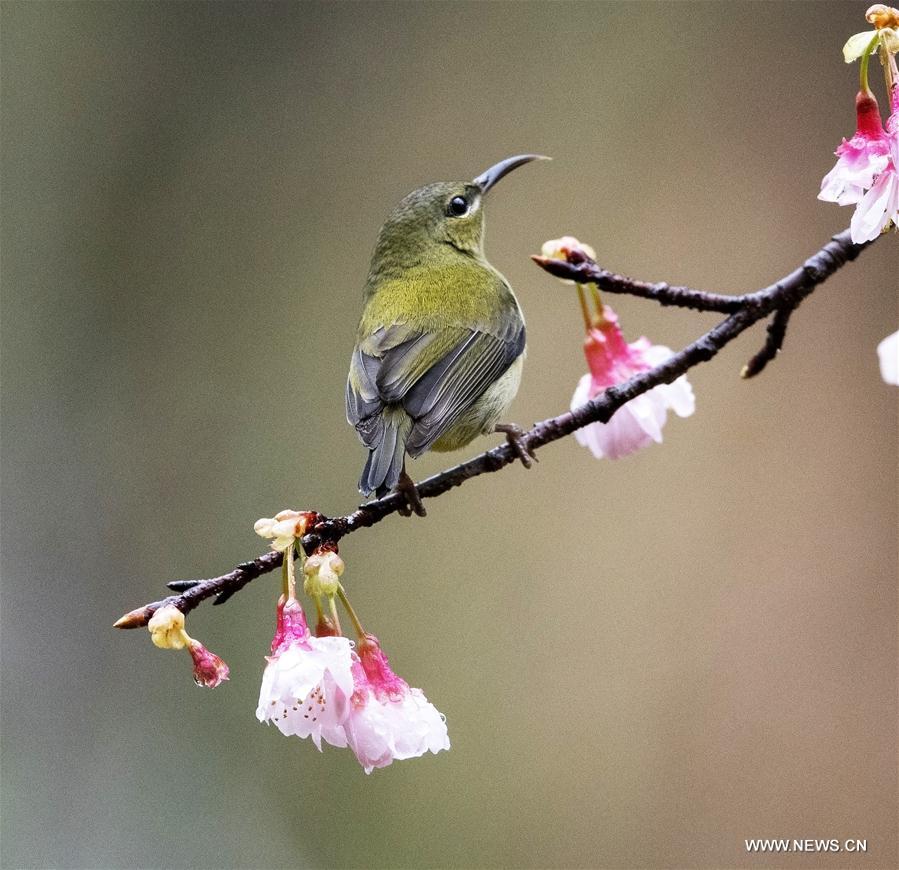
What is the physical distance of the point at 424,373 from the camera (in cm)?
149

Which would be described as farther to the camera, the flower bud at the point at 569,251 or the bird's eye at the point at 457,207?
the bird's eye at the point at 457,207

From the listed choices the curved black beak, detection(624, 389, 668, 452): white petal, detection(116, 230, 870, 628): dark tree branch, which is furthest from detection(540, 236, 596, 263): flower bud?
the curved black beak

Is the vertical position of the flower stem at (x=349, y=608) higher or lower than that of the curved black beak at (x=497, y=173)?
lower

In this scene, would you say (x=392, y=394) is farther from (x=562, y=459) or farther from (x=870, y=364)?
(x=870, y=364)

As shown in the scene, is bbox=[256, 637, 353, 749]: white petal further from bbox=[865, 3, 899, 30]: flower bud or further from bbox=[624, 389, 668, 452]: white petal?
bbox=[865, 3, 899, 30]: flower bud

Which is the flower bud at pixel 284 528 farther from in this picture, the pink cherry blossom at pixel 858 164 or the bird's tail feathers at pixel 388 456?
the pink cherry blossom at pixel 858 164

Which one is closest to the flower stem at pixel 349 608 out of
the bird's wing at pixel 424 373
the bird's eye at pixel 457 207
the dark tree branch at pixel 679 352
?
the dark tree branch at pixel 679 352

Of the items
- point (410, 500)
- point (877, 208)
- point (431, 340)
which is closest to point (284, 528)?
point (410, 500)

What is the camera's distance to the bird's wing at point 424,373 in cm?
138

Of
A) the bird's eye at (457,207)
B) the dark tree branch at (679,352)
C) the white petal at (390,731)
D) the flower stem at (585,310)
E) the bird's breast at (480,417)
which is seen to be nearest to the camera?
the white petal at (390,731)

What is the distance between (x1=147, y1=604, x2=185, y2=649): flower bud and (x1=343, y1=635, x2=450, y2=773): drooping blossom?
187mm

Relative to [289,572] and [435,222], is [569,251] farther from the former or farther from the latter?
[435,222]

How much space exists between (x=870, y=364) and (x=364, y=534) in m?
1.55

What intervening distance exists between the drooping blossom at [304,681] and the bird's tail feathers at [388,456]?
192 millimetres
